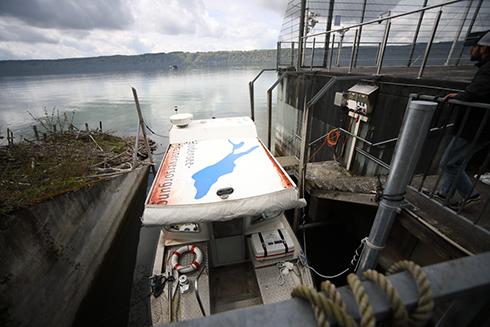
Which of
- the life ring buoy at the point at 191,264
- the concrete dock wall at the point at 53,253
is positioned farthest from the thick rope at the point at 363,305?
the concrete dock wall at the point at 53,253

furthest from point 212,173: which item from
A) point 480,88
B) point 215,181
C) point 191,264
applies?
point 480,88

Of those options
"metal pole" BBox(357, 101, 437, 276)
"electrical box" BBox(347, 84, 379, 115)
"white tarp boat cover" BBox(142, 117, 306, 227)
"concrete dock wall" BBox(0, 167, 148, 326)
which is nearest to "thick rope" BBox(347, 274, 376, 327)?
"metal pole" BBox(357, 101, 437, 276)

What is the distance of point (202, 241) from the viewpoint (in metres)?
5.15

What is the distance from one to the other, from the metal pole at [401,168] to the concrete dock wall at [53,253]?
5918mm

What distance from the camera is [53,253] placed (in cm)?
478

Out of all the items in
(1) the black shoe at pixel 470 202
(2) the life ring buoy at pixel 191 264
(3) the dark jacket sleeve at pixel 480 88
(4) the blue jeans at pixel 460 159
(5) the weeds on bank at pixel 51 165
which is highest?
(3) the dark jacket sleeve at pixel 480 88

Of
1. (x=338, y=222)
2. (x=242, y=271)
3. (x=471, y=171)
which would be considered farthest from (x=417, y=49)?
(x=242, y=271)

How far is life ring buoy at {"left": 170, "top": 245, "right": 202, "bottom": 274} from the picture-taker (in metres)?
4.54

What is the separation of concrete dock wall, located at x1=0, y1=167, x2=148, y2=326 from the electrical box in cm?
860

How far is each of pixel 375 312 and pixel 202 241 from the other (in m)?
4.80

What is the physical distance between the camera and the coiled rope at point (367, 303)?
740 mm

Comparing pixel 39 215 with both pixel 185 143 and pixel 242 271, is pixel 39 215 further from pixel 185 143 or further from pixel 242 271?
pixel 242 271

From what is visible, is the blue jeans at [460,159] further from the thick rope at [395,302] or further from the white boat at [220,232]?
the thick rope at [395,302]

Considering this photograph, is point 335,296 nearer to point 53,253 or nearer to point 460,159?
point 460,159
